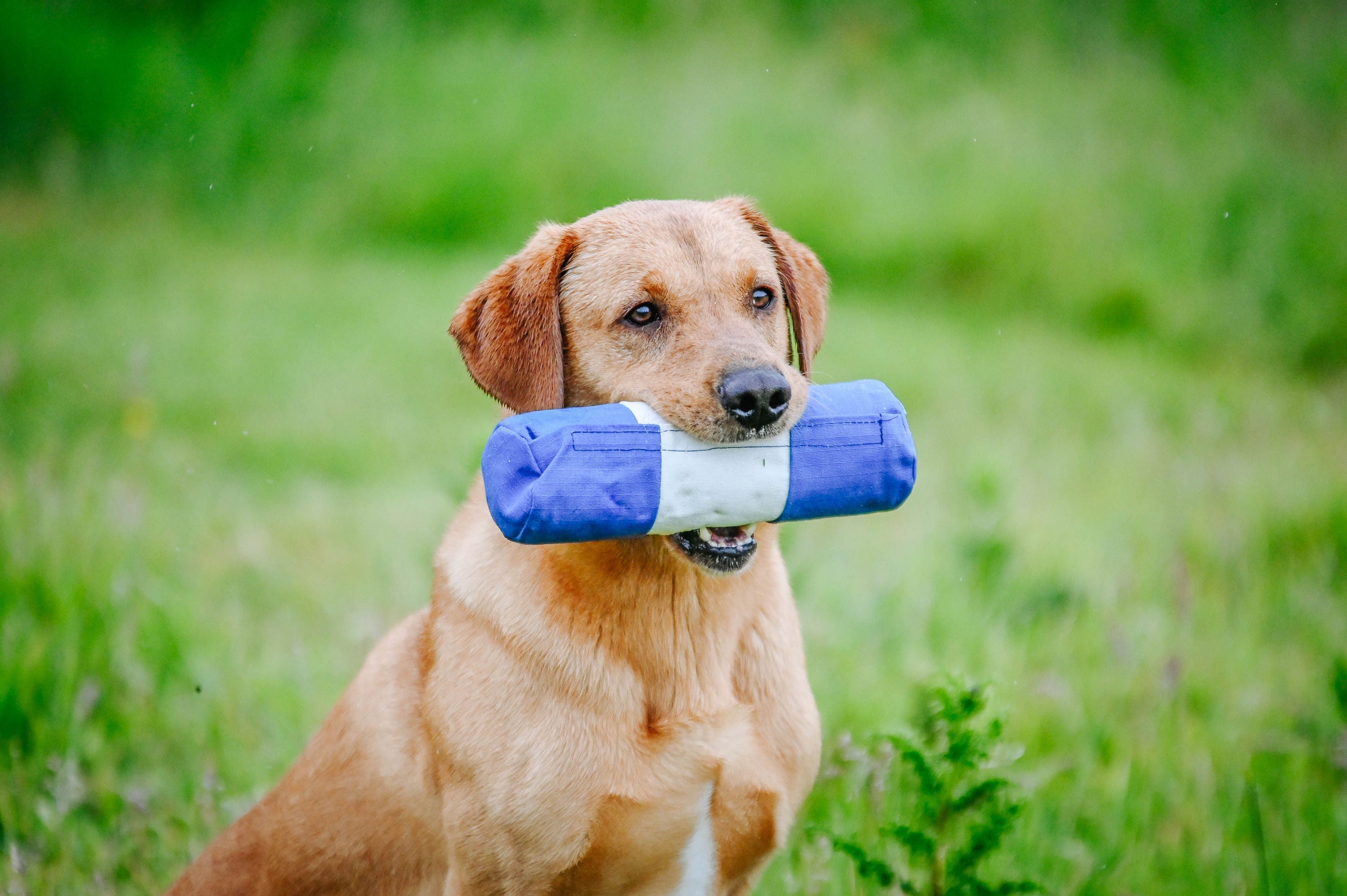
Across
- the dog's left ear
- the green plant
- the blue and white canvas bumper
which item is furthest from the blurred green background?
the dog's left ear

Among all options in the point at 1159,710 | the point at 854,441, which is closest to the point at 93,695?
the point at 854,441

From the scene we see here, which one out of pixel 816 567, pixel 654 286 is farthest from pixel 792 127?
pixel 654 286

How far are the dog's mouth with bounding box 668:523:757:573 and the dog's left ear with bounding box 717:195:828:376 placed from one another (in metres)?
0.76

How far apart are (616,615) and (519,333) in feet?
2.63

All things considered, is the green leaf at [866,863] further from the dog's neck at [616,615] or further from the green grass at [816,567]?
the green grass at [816,567]

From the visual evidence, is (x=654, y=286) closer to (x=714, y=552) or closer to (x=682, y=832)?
(x=714, y=552)

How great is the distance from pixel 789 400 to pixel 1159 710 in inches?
103

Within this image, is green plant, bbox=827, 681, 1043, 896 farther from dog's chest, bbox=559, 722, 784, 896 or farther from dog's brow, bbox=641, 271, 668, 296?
dog's brow, bbox=641, 271, 668, 296

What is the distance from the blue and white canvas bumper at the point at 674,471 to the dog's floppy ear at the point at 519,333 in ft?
1.07

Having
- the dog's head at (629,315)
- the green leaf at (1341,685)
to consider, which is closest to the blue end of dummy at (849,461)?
the dog's head at (629,315)

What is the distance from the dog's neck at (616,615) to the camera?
2477 mm

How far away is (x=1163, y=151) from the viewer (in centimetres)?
1023

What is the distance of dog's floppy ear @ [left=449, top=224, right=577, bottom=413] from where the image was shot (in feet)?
8.91

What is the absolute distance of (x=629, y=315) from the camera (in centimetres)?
277
